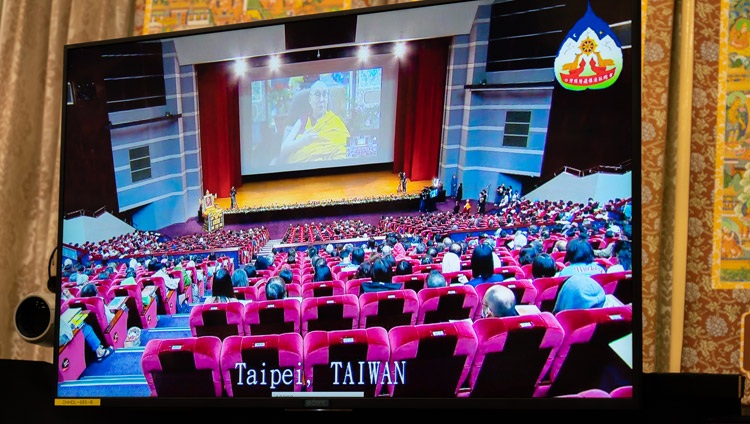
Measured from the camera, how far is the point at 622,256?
140cm

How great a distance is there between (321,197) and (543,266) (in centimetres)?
62

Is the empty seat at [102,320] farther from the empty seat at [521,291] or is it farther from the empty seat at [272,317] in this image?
the empty seat at [521,291]

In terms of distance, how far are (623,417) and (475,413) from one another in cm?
37

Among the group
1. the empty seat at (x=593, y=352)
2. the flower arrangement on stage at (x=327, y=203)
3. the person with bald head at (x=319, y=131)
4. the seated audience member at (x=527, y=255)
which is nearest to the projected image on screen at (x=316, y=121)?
the person with bald head at (x=319, y=131)

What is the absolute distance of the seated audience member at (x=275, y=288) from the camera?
158 centimetres

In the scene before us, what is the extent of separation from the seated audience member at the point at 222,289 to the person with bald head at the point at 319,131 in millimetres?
387

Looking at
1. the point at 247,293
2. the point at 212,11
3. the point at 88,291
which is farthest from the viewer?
the point at 212,11

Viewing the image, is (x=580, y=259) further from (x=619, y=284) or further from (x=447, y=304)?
(x=447, y=304)

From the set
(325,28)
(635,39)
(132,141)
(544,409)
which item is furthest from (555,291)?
(132,141)

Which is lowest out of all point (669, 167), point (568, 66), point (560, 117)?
point (669, 167)

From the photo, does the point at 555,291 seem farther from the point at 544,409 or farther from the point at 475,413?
the point at 475,413

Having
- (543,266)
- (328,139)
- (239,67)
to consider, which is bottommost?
(543,266)

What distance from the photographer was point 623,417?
1480 mm

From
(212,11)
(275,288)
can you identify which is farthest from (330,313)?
(212,11)
